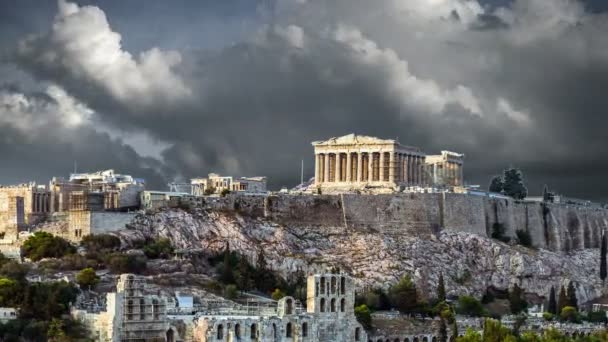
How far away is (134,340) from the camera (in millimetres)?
65500

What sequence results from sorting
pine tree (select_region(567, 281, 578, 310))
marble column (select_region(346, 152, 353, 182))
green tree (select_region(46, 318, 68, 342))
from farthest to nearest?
1. marble column (select_region(346, 152, 353, 182))
2. pine tree (select_region(567, 281, 578, 310))
3. green tree (select_region(46, 318, 68, 342))

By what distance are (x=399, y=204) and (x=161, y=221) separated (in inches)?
901

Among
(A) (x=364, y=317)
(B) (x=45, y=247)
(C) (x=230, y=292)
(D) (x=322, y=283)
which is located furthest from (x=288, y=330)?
(B) (x=45, y=247)

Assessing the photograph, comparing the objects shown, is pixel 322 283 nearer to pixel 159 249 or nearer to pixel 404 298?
pixel 159 249

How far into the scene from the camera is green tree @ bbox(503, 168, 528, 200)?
131m

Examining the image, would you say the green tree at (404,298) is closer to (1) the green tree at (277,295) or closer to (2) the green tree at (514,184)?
(1) the green tree at (277,295)

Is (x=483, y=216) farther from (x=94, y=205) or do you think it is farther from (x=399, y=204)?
(x=94, y=205)

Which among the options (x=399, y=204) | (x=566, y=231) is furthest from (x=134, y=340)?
(x=566, y=231)

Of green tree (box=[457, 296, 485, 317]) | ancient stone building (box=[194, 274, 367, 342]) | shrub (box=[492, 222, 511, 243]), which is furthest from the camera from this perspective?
shrub (box=[492, 222, 511, 243])

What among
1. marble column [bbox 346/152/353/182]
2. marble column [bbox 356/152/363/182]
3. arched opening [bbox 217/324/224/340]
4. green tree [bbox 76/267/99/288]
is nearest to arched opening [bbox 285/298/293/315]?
arched opening [bbox 217/324/224/340]

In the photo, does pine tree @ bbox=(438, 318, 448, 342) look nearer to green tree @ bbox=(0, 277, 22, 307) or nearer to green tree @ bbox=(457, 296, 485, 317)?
green tree @ bbox=(457, 296, 485, 317)

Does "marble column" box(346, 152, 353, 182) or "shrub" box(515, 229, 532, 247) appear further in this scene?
"shrub" box(515, 229, 532, 247)

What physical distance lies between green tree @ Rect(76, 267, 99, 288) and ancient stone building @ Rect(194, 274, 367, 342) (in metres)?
9.61

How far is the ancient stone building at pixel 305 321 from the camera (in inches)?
2665
